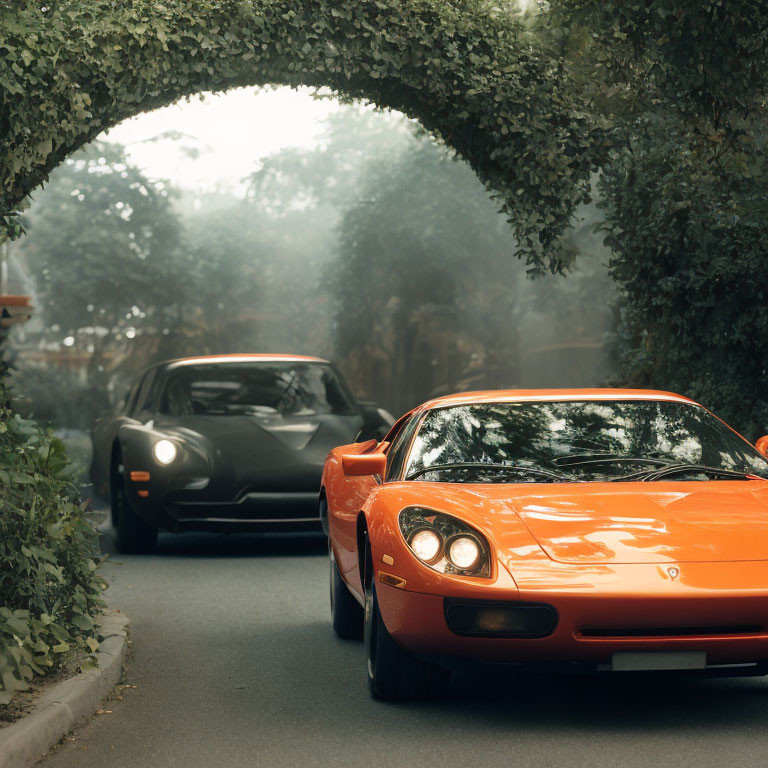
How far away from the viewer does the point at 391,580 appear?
5051mm

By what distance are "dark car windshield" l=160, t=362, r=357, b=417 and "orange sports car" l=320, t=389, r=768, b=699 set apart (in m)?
5.64

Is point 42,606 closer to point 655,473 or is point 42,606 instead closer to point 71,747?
point 71,747

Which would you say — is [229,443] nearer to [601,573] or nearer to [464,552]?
[464,552]

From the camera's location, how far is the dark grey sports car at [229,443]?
10664mm

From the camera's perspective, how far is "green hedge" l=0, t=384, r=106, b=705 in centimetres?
524

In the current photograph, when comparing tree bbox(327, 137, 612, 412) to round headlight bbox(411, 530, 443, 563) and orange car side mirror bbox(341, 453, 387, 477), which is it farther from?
round headlight bbox(411, 530, 443, 563)

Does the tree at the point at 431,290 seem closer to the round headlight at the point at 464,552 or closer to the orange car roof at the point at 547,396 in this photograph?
the orange car roof at the point at 547,396

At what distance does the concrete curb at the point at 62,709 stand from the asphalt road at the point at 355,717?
0.08m

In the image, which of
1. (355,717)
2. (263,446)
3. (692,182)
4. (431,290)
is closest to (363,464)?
(355,717)

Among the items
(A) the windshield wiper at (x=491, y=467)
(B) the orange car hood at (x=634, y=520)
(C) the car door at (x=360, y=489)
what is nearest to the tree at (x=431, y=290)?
(C) the car door at (x=360, y=489)

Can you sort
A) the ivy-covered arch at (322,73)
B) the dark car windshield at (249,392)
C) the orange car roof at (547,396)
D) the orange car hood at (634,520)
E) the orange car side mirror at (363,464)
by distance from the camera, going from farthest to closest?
the dark car windshield at (249,392)
the ivy-covered arch at (322,73)
the orange car roof at (547,396)
the orange car side mirror at (363,464)
the orange car hood at (634,520)

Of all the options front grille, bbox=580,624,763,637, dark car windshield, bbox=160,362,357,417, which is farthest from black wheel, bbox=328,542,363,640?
dark car windshield, bbox=160,362,357,417

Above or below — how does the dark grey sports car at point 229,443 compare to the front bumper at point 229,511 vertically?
above

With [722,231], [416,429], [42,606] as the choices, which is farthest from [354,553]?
[722,231]
